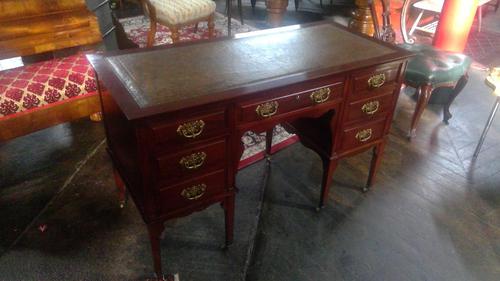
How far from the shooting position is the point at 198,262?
1798 millimetres

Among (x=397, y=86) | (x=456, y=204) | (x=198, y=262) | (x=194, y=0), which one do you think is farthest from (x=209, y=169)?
(x=194, y=0)

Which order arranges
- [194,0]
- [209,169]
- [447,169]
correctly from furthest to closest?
1. [194,0]
2. [447,169]
3. [209,169]

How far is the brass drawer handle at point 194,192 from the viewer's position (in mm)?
1497

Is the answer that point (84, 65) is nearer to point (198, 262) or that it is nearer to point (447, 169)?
point (198, 262)

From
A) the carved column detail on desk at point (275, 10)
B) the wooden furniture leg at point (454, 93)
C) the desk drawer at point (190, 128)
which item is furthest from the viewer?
the carved column detail on desk at point (275, 10)

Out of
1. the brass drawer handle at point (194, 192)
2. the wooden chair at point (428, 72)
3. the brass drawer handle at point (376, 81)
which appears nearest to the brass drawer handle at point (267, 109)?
the brass drawer handle at point (194, 192)

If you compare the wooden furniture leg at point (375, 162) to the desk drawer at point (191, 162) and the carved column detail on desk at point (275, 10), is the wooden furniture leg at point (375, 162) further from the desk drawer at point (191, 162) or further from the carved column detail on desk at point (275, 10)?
the carved column detail on desk at point (275, 10)

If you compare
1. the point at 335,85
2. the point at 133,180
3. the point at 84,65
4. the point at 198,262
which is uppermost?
the point at 335,85

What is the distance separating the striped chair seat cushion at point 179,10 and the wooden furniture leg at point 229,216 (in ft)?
7.22

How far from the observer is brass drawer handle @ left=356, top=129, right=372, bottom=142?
6.22 ft

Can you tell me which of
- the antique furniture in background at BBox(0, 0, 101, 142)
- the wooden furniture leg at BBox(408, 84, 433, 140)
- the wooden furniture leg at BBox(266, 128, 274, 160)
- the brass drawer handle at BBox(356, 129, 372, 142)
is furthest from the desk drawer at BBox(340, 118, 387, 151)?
the antique furniture in background at BBox(0, 0, 101, 142)

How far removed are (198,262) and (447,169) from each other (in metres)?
1.75

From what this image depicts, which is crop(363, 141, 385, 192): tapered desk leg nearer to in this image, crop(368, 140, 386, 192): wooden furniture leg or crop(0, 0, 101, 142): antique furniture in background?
crop(368, 140, 386, 192): wooden furniture leg

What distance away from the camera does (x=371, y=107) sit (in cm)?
183
